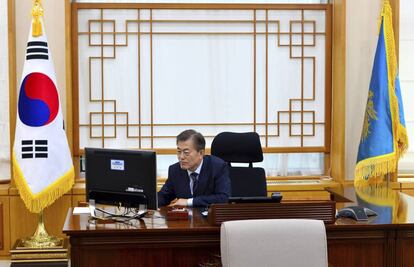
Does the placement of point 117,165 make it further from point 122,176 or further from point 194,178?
point 194,178

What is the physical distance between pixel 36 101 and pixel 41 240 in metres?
1.04

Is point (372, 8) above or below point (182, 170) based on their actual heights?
above

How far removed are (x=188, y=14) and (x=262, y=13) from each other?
0.63 meters

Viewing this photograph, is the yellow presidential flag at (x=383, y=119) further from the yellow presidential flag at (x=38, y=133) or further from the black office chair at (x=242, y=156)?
the yellow presidential flag at (x=38, y=133)

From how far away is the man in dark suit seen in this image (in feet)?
13.0

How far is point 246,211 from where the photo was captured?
10.9ft

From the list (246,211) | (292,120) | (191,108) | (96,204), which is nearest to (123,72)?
(191,108)

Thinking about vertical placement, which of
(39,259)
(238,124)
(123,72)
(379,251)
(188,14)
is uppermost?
(188,14)

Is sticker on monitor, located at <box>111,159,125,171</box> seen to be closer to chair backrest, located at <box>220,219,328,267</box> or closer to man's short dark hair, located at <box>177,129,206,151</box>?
man's short dark hair, located at <box>177,129,206,151</box>

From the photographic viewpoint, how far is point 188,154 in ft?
13.0

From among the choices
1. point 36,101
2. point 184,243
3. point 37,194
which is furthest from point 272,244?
point 36,101

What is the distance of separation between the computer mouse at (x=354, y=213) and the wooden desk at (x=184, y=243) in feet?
0.14

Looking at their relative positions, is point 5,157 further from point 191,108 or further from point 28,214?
point 191,108

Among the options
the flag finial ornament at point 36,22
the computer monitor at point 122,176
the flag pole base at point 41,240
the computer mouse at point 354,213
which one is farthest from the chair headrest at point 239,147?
the flag finial ornament at point 36,22
